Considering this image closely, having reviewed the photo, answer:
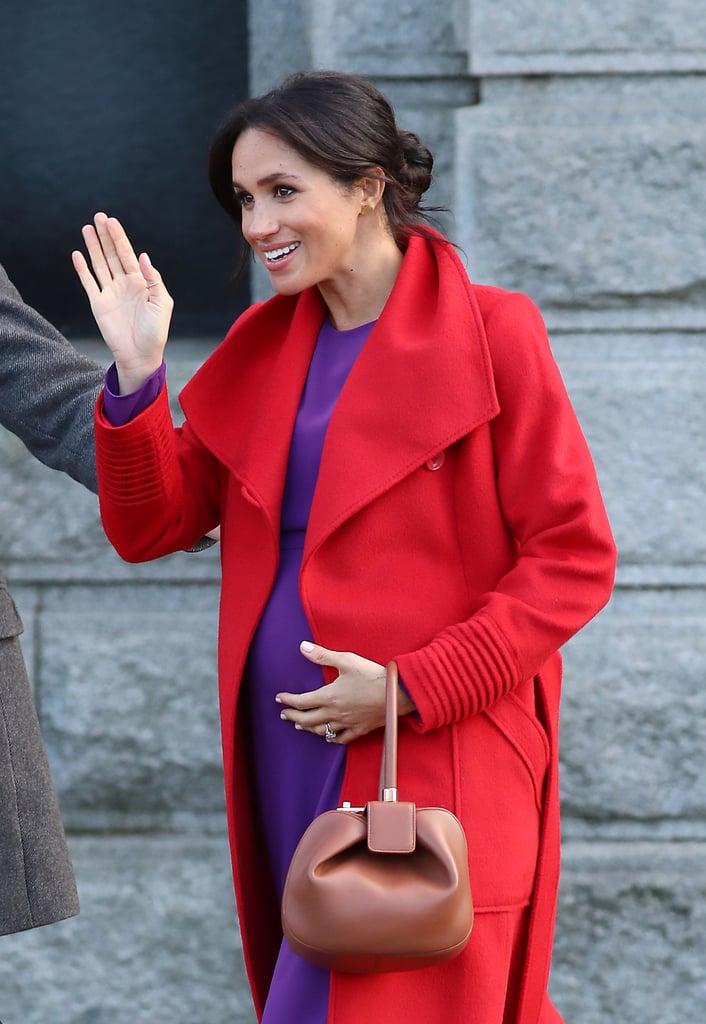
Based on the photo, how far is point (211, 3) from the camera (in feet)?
11.7

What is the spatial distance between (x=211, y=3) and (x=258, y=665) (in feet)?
6.78

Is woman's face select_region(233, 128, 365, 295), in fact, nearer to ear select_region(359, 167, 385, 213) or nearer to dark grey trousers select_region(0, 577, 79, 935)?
ear select_region(359, 167, 385, 213)

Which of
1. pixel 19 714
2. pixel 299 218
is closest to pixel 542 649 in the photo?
pixel 299 218

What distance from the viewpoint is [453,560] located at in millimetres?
2111

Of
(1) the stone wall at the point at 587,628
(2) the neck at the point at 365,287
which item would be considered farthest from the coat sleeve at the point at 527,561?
(1) the stone wall at the point at 587,628

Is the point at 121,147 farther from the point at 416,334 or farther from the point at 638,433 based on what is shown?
the point at 416,334

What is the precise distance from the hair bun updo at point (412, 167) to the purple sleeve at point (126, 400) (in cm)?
53

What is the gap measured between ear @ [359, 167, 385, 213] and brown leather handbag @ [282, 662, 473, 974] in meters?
0.95

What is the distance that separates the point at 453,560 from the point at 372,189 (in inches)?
24.2

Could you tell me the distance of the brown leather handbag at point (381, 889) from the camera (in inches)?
72.4

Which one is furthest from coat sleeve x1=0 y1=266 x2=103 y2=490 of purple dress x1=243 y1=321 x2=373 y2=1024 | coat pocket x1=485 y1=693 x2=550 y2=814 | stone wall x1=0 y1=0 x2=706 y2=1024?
stone wall x1=0 y1=0 x2=706 y2=1024

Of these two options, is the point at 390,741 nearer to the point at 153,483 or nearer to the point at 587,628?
the point at 153,483

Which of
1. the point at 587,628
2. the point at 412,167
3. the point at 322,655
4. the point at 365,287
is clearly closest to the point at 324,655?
the point at 322,655

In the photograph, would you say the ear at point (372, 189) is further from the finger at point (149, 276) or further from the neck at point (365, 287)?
the finger at point (149, 276)
